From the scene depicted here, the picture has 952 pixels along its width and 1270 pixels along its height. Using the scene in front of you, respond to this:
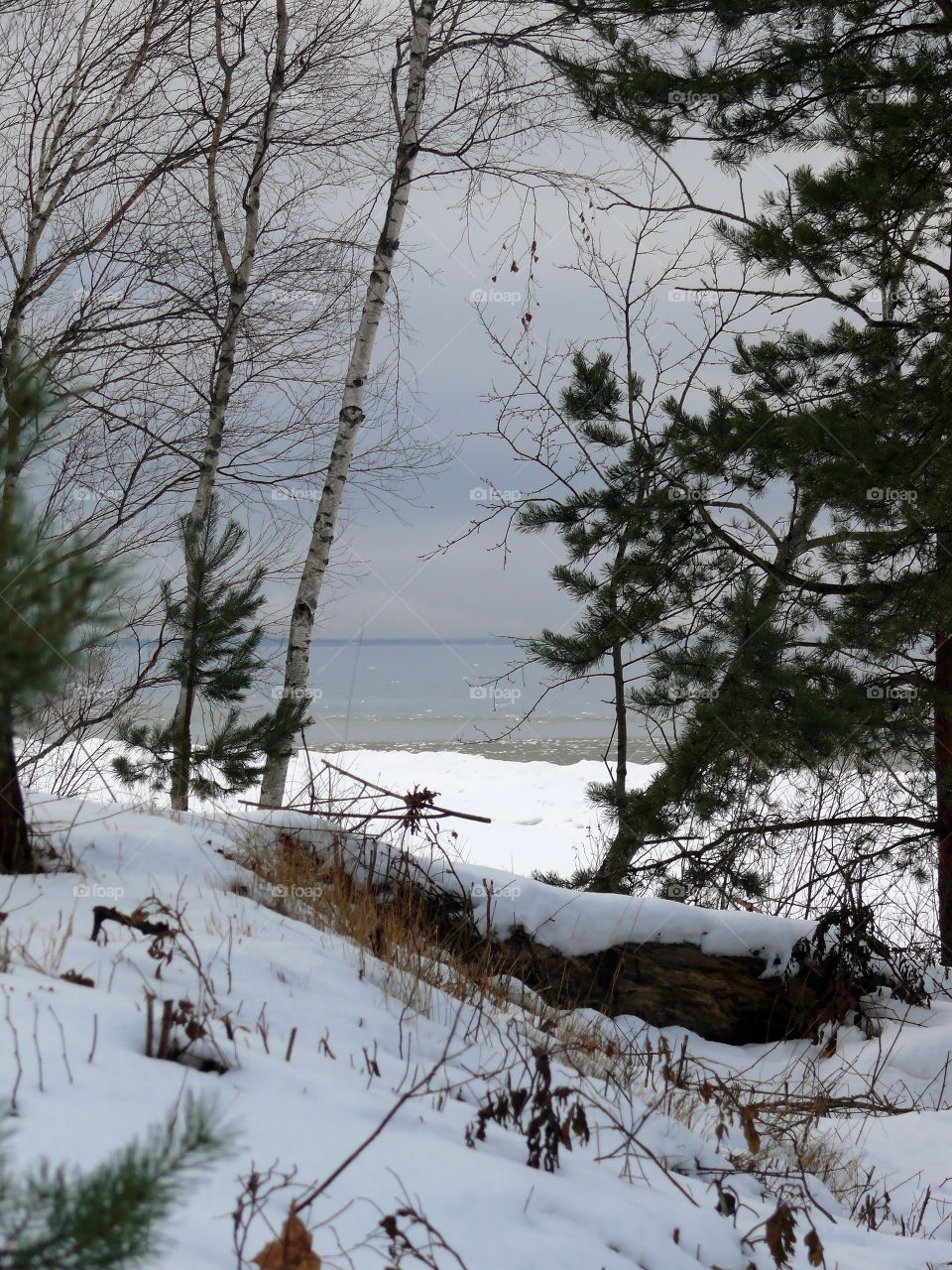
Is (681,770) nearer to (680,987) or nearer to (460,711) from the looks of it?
(680,987)

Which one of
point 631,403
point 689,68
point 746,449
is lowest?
point 746,449

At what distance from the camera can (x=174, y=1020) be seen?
182 cm

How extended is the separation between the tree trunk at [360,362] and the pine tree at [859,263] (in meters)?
2.24

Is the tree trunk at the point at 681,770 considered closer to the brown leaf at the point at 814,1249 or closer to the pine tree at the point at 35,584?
the brown leaf at the point at 814,1249

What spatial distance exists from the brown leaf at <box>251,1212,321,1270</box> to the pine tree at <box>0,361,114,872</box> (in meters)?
0.90

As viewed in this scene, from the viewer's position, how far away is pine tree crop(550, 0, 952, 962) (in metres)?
5.04

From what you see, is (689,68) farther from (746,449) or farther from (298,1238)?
(298,1238)

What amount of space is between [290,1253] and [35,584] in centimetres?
111

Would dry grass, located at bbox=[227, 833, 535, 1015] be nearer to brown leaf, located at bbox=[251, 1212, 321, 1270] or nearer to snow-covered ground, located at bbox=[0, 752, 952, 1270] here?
snow-covered ground, located at bbox=[0, 752, 952, 1270]

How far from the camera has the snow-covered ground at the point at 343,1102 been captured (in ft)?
4.83

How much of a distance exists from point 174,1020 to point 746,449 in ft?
17.3

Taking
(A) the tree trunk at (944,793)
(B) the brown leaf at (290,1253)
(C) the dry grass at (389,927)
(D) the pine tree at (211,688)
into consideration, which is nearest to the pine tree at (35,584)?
(B) the brown leaf at (290,1253)

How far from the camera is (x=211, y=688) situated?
5957 mm

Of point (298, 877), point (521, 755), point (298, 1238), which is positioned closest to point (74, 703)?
point (298, 877)
